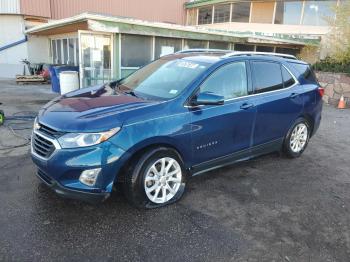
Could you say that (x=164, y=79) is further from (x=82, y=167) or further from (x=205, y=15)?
(x=205, y=15)

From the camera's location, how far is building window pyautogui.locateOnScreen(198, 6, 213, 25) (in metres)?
22.9

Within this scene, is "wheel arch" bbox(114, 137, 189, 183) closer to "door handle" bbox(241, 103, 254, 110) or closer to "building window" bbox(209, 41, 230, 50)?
"door handle" bbox(241, 103, 254, 110)

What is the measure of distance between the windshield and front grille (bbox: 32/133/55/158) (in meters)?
1.23

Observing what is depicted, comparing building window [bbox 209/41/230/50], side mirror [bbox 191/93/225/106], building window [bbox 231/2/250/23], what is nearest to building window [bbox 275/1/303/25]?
building window [bbox 231/2/250/23]

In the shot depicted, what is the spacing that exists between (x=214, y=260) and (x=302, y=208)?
156cm

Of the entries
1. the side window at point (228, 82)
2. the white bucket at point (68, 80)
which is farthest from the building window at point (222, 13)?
the side window at point (228, 82)

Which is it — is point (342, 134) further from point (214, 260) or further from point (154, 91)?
point (214, 260)

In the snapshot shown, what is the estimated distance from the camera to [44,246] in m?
2.86

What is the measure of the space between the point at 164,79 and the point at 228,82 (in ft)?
2.75

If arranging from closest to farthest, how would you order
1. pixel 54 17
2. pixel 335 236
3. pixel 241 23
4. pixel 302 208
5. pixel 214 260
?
pixel 214 260 < pixel 335 236 < pixel 302 208 < pixel 54 17 < pixel 241 23

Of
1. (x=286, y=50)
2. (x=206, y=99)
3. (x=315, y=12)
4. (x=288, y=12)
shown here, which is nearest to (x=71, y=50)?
(x=286, y=50)

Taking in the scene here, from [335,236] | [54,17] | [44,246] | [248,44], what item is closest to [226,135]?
[335,236]

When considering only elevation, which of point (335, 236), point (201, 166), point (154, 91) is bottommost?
point (335, 236)

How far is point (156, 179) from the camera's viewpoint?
11.6ft
